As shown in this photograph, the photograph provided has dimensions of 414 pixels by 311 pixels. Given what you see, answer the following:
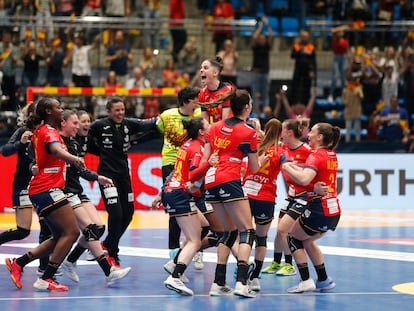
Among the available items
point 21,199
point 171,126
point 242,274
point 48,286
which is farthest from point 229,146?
point 21,199

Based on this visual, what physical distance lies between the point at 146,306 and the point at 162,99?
38.7ft

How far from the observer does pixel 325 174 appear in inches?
393

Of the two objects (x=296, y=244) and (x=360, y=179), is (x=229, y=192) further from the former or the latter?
(x=360, y=179)

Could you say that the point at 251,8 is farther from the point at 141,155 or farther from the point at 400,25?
the point at 141,155

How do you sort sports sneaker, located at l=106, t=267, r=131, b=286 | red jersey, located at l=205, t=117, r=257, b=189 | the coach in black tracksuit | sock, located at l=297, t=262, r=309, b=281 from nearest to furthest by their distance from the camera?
1. red jersey, located at l=205, t=117, r=257, b=189
2. sock, located at l=297, t=262, r=309, b=281
3. sports sneaker, located at l=106, t=267, r=131, b=286
4. the coach in black tracksuit

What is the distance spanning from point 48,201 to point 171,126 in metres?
2.53

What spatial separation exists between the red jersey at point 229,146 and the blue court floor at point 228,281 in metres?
1.29


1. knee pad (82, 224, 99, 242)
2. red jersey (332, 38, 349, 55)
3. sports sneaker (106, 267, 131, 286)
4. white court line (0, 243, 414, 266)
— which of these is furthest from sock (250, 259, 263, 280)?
red jersey (332, 38, 349, 55)

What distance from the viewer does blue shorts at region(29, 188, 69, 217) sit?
32.3ft

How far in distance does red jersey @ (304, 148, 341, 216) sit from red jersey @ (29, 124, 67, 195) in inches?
107

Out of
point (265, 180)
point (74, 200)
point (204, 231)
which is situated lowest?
point (204, 231)

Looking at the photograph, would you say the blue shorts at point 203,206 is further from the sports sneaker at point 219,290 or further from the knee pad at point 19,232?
the knee pad at point 19,232

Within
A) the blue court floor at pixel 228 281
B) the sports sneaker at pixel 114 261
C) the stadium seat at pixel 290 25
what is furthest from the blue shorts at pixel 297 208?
the stadium seat at pixel 290 25

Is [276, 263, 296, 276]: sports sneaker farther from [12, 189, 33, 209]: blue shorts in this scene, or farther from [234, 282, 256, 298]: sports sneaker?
[12, 189, 33, 209]: blue shorts
